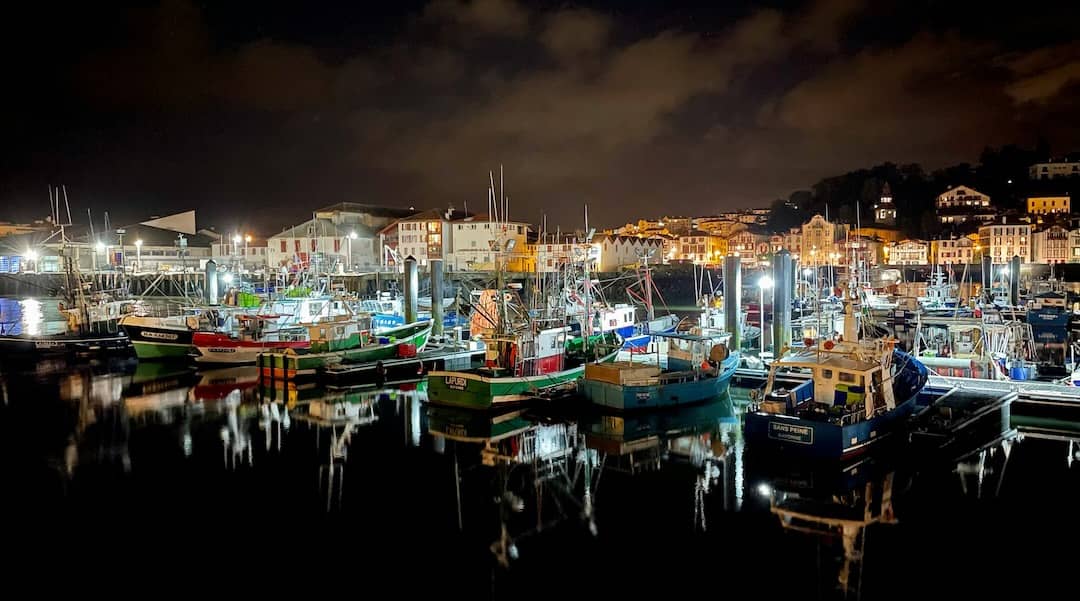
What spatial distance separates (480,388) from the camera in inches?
610

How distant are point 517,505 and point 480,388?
566 cm

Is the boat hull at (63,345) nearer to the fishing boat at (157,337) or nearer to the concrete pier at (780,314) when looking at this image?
the fishing boat at (157,337)

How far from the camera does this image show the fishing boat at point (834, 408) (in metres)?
11.3

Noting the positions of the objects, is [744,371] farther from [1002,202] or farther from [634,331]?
[1002,202]

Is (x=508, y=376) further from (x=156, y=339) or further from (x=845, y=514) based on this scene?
(x=156, y=339)

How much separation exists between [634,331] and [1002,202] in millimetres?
88053

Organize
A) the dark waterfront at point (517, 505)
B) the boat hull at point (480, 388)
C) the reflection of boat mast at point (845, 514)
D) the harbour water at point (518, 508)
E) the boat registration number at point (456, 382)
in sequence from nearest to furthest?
1. the harbour water at point (518, 508)
2. the dark waterfront at point (517, 505)
3. the reflection of boat mast at point (845, 514)
4. the boat hull at point (480, 388)
5. the boat registration number at point (456, 382)

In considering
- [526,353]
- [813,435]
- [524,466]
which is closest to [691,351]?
[526,353]

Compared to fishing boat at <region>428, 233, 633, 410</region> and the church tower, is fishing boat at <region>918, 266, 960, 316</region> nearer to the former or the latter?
fishing boat at <region>428, 233, 633, 410</region>

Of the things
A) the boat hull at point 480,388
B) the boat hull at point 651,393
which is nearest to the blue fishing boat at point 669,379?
the boat hull at point 651,393

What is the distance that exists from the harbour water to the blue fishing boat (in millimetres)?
392

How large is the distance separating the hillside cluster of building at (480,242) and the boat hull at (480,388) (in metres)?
32.0

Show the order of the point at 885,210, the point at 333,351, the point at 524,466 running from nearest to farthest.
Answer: the point at 524,466
the point at 333,351
the point at 885,210

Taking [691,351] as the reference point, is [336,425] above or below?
below
